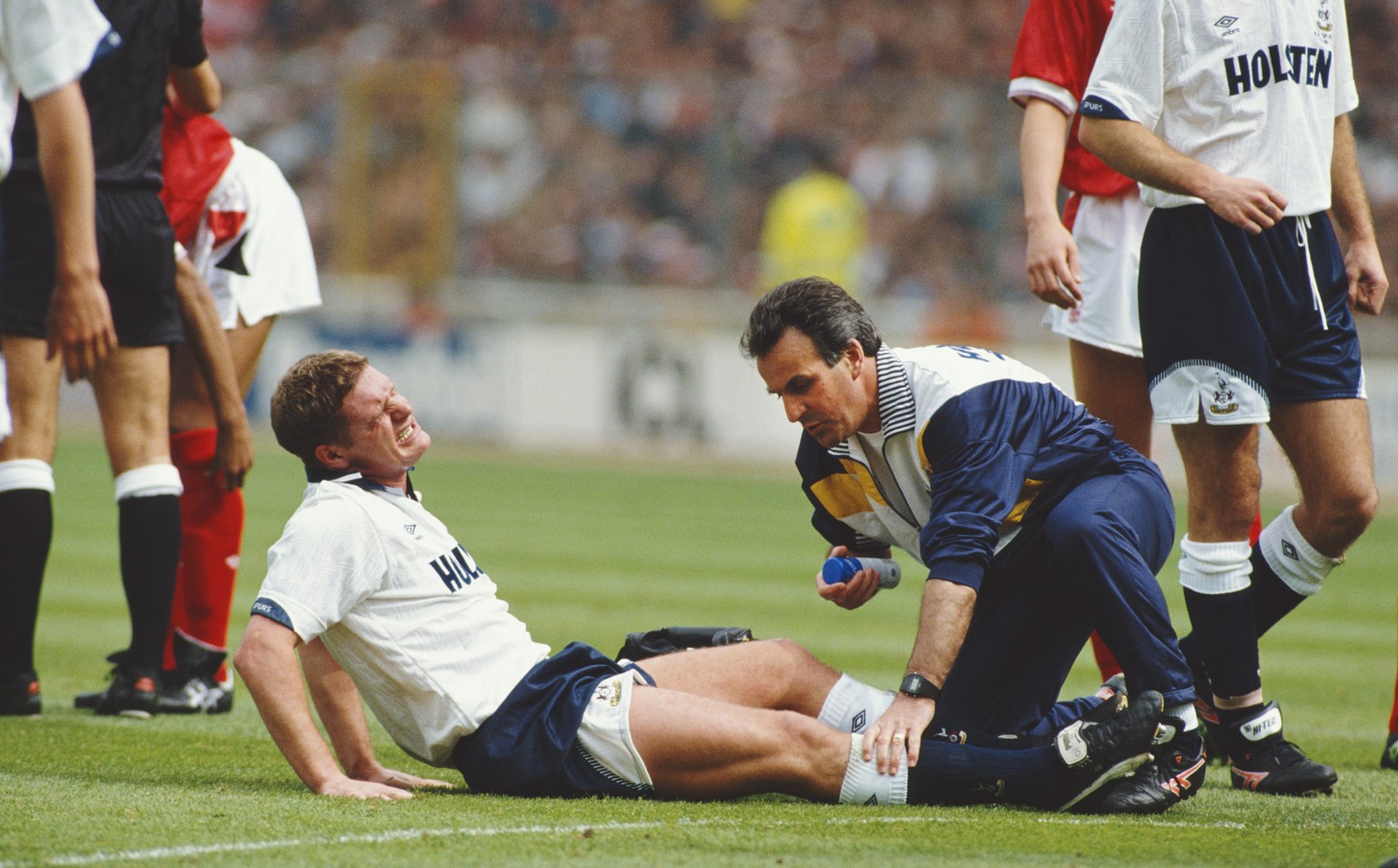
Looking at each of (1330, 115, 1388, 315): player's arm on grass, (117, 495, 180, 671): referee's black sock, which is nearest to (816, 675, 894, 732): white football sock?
(1330, 115, 1388, 315): player's arm on grass

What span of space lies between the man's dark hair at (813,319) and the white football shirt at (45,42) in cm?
146

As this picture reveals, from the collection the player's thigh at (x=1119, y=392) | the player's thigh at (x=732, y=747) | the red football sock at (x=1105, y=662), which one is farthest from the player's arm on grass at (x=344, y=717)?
the player's thigh at (x=1119, y=392)

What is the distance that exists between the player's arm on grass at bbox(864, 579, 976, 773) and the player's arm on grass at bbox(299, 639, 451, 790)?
1.04m

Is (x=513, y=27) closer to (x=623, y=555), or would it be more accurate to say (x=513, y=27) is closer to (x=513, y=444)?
(x=513, y=444)

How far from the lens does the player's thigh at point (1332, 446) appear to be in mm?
4195

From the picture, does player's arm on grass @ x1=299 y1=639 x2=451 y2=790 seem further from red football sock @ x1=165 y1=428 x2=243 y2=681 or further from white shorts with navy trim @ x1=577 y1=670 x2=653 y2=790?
red football sock @ x1=165 y1=428 x2=243 y2=681

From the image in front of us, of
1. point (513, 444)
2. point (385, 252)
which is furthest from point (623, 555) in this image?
point (385, 252)

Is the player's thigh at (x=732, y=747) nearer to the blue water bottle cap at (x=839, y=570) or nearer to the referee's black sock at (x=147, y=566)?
the blue water bottle cap at (x=839, y=570)

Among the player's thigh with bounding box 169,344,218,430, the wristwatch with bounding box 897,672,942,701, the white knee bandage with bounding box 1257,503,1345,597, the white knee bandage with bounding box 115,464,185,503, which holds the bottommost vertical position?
the wristwatch with bounding box 897,672,942,701

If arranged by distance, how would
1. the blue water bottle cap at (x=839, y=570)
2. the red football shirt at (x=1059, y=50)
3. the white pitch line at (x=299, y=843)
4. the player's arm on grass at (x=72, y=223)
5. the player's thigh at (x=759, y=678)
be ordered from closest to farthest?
the white pitch line at (x=299, y=843) → the player's arm on grass at (x=72, y=223) → the player's thigh at (x=759, y=678) → the blue water bottle cap at (x=839, y=570) → the red football shirt at (x=1059, y=50)

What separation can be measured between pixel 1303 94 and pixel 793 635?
11.6 feet

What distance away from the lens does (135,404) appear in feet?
15.8

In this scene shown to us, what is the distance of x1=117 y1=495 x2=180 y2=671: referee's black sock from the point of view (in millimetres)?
4816

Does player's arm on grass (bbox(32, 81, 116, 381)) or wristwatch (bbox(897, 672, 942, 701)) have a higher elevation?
player's arm on grass (bbox(32, 81, 116, 381))
